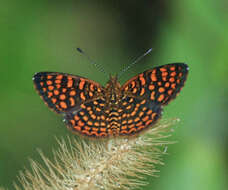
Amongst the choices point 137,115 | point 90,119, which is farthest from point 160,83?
point 90,119

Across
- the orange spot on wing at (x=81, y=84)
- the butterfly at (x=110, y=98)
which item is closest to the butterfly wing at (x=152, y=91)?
the butterfly at (x=110, y=98)

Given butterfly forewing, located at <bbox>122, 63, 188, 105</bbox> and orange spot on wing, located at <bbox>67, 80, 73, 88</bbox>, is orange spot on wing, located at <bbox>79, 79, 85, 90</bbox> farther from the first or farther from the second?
butterfly forewing, located at <bbox>122, 63, 188, 105</bbox>

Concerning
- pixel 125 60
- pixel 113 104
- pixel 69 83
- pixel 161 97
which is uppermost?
pixel 69 83

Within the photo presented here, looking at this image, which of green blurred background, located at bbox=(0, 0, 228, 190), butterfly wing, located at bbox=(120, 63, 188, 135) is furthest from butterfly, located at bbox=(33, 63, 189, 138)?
green blurred background, located at bbox=(0, 0, 228, 190)

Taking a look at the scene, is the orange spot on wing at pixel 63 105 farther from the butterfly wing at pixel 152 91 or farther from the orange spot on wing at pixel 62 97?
the butterfly wing at pixel 152 91

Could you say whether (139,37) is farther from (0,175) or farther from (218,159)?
(0,175)

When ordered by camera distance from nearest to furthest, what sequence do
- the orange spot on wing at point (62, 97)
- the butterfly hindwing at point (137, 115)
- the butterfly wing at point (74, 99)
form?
the butterfly hindwing at point (137, 115) < the butterfly wing at point (74, 99) < the orange spot on wing at point (62, 97)

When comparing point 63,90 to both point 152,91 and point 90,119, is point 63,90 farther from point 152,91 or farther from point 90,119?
point 152,91
